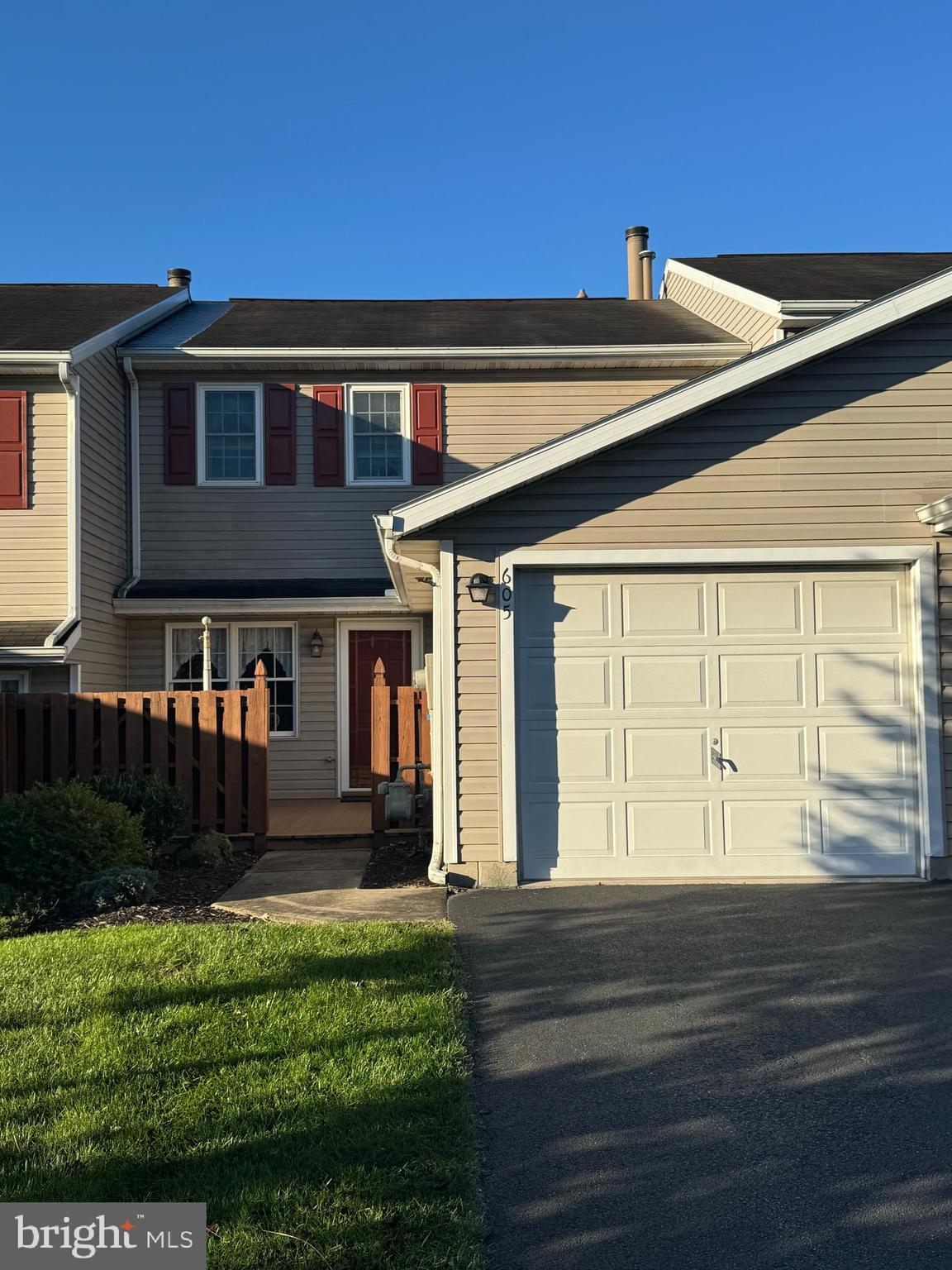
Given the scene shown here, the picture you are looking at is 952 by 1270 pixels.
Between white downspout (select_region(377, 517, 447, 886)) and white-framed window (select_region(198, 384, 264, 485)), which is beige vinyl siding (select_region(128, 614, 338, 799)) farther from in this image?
white downspout (select_region(377, 517, 447, 886))

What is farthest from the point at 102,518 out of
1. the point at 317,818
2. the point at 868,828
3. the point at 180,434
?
the point at 868,828

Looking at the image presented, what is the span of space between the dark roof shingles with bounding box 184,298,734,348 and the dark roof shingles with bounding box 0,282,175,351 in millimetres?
1198

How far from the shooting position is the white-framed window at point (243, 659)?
13203 mm

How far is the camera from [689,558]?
766cm

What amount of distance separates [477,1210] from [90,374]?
11130 mm

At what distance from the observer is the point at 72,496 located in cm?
1160

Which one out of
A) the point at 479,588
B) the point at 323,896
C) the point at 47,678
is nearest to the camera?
Answer: the point at 323,896

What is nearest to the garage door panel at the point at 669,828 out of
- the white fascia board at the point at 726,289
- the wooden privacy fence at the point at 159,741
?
the wooden privacy fence at the point at 159,741

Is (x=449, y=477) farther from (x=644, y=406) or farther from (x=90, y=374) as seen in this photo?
(x=644, y=406)

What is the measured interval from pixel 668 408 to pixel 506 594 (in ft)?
5.84

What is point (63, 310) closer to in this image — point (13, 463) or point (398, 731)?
point (13, 463)

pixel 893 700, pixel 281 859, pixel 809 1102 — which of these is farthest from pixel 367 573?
pixel 809 1102

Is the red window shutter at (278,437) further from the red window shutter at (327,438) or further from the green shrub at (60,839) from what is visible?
the green shrub at (60,839)

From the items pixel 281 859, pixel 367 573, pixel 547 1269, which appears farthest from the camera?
pixel 367 573
